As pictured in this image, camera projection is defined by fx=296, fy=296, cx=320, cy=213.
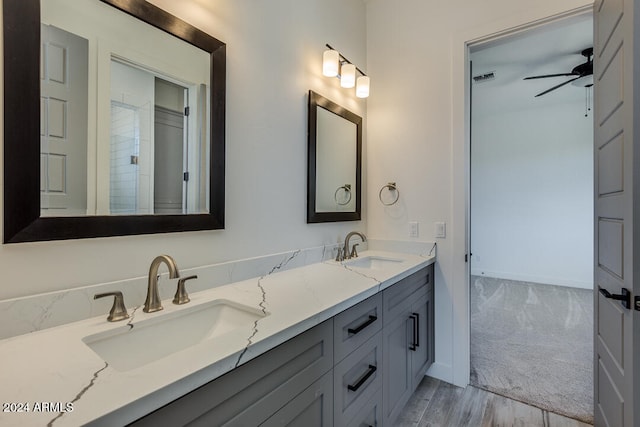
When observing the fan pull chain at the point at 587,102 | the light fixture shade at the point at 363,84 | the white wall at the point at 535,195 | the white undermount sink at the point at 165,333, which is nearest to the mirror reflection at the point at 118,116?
the white undermount sink at the point at 165,333

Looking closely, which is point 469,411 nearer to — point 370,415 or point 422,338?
point 422,338

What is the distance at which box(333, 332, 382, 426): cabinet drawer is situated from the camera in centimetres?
111

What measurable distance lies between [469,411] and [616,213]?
1.36 meters

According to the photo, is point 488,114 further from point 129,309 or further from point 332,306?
point 129,309

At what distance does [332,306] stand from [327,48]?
1.76 m

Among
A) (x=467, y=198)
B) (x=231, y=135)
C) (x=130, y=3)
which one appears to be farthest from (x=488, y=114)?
(x=130, y=3)

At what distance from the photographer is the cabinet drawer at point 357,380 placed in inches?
43.8

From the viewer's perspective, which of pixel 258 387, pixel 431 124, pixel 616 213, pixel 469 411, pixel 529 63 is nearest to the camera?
pixel 258 387

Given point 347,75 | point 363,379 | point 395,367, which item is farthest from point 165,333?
point 347,75

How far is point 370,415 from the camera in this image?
1.33 meters

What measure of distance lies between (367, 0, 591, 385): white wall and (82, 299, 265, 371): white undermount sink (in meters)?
1.56

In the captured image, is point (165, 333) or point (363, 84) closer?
point (165, 333)

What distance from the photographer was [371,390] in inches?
52.2

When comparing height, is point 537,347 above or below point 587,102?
below
